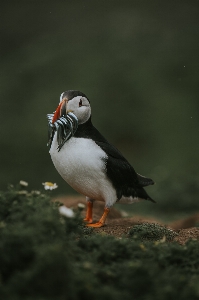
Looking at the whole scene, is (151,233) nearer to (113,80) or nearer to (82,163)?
(82,163)

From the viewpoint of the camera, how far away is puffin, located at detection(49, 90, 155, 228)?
615 cm

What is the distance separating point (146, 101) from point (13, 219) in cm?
1327

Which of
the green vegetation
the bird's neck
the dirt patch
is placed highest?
the bird's neck

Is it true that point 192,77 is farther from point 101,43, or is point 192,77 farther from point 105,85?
point 101,43

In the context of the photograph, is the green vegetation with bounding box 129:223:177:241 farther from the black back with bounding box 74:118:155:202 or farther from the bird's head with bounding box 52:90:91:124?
the bird's head with bounding box 52:90:91:124

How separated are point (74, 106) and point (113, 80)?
1235 cm

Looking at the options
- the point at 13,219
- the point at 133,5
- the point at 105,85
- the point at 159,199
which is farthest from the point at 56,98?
the point at 13,219

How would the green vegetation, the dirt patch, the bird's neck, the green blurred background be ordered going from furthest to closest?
the green blurred background, the bird's neck, the dirt patch, the green vegetation

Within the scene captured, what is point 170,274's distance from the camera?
3951 millimetres

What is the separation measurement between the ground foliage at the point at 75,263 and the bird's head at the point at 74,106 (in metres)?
1.60

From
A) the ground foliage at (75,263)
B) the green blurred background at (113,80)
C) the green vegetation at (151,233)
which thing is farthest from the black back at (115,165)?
the green blurred background at (113,80)

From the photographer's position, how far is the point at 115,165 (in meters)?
6.44

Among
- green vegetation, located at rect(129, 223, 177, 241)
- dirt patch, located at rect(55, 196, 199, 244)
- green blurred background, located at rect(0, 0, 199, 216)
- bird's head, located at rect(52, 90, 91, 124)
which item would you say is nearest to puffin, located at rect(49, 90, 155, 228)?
bird's head, located at rect(52, 90, 91, 124)

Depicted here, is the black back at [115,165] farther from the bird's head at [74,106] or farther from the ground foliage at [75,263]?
A: the ground foliage at [75,263]
